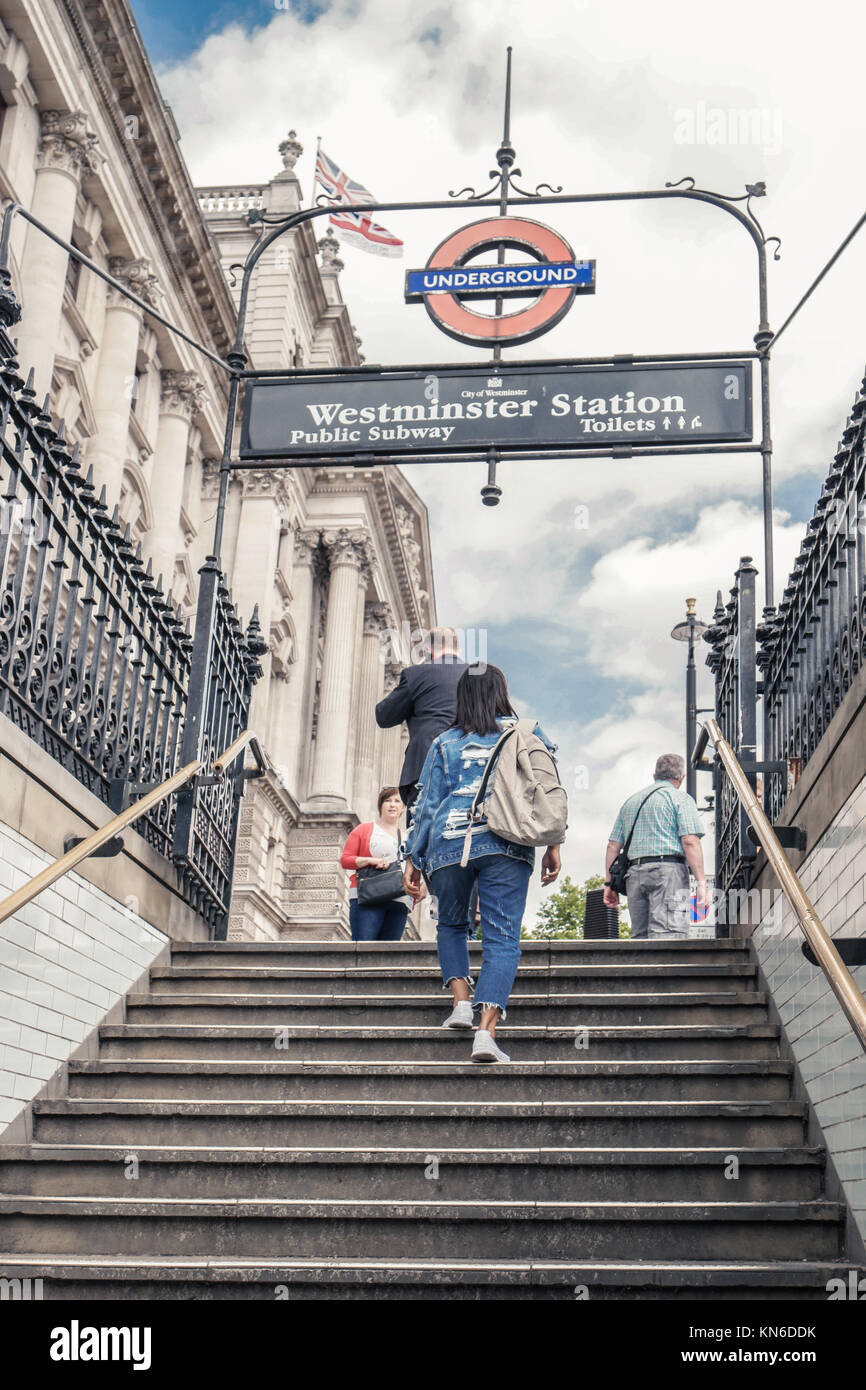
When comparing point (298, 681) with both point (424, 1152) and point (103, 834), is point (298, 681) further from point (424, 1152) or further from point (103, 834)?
point (424, 1152)

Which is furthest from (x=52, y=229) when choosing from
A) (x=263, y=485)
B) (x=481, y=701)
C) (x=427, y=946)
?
(x=481, y=701)

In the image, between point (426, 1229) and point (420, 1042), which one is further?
point (420, 1042)

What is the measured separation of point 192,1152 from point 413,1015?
5.30ft

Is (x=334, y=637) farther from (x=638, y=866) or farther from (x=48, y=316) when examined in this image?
(x=638, y=866)

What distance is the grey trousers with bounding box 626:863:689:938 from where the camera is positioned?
9125 mm

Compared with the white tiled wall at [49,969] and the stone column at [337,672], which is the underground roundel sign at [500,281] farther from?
the stone column at [337,672]

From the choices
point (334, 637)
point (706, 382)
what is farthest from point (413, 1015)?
point (334, 637)

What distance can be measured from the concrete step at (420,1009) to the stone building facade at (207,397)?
7818 millimetres

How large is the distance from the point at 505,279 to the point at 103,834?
5154mm

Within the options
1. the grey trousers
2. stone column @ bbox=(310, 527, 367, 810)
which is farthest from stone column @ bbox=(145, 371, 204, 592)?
the grey trousers

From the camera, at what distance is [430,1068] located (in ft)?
19.4

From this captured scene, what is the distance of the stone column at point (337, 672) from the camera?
4372 cm

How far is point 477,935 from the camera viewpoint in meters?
9.46

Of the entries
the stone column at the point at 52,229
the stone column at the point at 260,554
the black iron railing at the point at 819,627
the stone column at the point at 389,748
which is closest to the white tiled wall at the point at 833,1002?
the black iron railing at the point at 819,627
